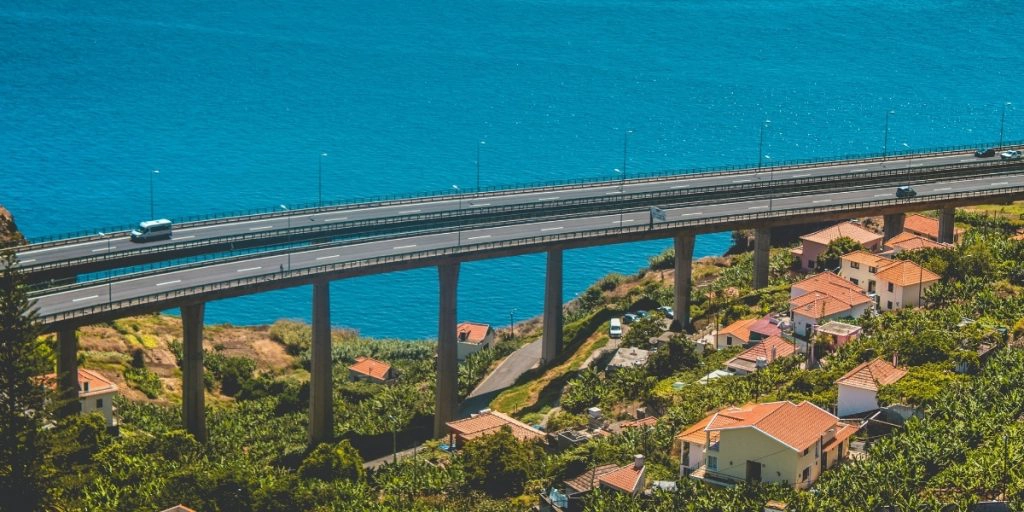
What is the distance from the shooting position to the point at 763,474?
78562mm

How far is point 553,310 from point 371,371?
16.7 meters

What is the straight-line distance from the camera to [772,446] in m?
77.4

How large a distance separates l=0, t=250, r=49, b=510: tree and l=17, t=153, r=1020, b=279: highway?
26361 mm

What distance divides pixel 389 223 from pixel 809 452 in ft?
154

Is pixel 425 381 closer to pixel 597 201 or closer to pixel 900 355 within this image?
pixel 597 201

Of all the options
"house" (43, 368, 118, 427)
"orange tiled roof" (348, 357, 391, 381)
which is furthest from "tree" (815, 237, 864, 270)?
"house" (43, 368, 118, 427)

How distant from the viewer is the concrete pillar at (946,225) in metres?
133

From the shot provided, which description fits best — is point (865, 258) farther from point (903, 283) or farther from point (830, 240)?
point (830, 240)

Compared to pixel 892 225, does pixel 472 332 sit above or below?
below

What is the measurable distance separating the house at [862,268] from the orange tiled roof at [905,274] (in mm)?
1124

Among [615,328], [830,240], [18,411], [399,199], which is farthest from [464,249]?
[18,411]

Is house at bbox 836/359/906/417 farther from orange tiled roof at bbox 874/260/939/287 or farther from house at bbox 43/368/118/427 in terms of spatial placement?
house at bbox 43/368/118/427

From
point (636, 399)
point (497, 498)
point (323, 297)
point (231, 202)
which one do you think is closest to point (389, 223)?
point (323, 297)

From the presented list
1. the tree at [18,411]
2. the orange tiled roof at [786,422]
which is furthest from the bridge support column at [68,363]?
the orange tiled roof at [786,422]
